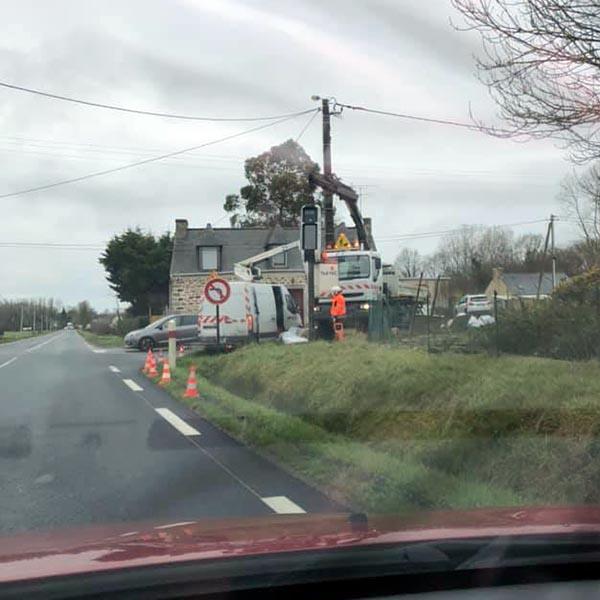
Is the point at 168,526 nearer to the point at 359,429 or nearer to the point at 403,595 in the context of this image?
the point at 403,595

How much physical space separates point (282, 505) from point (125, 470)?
2.16 m

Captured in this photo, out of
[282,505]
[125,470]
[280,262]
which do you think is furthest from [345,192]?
[280,262]

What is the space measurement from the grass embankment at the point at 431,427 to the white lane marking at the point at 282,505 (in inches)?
20.0

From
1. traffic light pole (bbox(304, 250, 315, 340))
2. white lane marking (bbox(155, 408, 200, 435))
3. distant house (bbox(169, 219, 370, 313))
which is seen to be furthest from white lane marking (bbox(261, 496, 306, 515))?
distant house (bbox(169, 219, 370, 313))

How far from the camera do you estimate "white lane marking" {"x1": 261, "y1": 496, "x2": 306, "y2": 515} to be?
660 cm

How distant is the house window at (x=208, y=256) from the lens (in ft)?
166

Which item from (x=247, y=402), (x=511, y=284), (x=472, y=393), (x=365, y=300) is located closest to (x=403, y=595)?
(x=472, y=393)

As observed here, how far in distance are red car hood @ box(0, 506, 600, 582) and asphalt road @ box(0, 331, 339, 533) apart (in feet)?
6.61

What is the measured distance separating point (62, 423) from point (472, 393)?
5.75 metres

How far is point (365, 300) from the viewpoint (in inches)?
988

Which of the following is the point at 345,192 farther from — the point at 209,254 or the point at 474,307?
the point at 209,254

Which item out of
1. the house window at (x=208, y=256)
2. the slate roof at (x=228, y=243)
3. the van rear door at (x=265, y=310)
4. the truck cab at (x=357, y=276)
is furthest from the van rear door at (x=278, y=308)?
the house window at (x=208, y=256)

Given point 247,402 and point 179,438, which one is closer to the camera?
point 179,438

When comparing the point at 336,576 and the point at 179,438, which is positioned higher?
the point at 336,576
